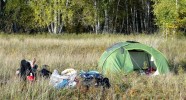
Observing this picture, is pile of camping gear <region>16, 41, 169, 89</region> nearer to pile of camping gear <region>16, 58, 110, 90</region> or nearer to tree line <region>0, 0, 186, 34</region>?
pile of camping gear <region>16, 58, 110, 90</region>

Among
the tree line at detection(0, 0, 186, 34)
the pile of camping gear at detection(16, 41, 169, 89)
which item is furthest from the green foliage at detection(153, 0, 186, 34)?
the pile of camping gear at detection(16, 41, 169, 89)

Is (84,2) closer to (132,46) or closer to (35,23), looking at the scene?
(35,23)

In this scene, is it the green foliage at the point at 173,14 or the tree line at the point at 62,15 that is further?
the tree line at the point at 62,15

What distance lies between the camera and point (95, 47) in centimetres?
1814

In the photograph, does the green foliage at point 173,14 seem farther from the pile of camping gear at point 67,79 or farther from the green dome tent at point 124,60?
the pile of camping gear at point 67,79

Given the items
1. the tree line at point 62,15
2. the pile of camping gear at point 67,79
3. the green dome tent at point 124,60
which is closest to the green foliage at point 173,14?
the tree line at point 62,15

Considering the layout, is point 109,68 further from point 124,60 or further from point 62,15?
A: point 62,15

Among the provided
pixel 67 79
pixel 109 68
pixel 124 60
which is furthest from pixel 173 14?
pixel 67 79

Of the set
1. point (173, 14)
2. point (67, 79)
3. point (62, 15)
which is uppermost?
point (62, 15)

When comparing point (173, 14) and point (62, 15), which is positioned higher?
point (62, 15)

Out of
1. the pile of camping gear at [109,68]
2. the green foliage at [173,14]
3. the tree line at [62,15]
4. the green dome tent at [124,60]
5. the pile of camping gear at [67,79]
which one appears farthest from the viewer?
the tree line at [62,15]

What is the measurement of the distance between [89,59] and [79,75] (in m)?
4.64

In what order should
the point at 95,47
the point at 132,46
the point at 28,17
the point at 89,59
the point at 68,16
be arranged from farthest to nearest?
the point at 28,17
the point at 68,16
the point at 95,47
the point at 89,59
the point at 132,46

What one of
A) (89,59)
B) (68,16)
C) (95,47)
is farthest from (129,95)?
(68,16)
